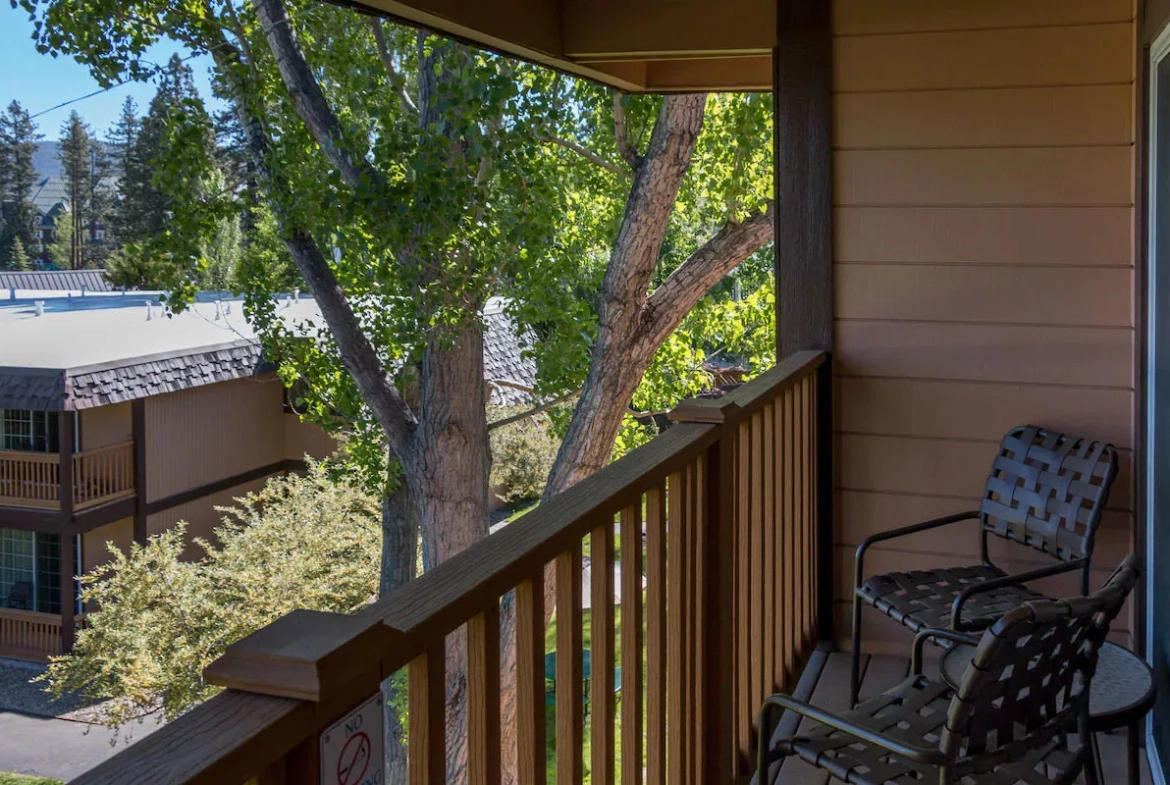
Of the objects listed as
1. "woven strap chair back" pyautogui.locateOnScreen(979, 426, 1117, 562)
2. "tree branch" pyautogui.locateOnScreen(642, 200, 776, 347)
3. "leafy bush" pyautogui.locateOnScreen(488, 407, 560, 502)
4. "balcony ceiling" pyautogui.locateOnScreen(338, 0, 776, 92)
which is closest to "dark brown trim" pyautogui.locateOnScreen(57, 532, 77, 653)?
"leafy bush" pyautogui.locateOnScreen(488, 407, 560, 502)

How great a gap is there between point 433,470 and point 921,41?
6.64 meters

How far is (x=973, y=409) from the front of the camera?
10.7ft

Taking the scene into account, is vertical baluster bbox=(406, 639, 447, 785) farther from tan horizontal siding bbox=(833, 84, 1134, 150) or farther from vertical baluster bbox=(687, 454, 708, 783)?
tan horizontal siding bbox=(833, 84, 1134, 150)

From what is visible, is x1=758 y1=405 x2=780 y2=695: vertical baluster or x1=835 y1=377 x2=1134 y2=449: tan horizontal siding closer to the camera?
x1=758 y1=405 x2=780 y2=695: vertical baluster

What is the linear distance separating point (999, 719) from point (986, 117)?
2013 mm

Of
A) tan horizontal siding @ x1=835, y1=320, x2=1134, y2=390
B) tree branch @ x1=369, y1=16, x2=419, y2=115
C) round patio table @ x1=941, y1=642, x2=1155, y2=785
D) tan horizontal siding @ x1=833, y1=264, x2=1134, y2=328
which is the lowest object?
round patio table @ x1=941, y1=642, x2=1155, y2=785

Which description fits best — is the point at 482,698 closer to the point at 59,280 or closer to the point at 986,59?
the point at 986,59

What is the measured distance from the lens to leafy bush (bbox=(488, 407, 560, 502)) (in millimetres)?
16016

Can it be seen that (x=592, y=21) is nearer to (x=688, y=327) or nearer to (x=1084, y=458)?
(x=1084, y=458)

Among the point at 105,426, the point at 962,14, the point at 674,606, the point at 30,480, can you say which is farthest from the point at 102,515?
the point at 674,606

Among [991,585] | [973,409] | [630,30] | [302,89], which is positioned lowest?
[991,585]

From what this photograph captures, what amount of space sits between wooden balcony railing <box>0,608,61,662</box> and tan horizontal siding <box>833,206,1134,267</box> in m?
12.4

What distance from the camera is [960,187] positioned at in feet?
10.6

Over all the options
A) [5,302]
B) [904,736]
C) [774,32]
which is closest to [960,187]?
[774,32]
